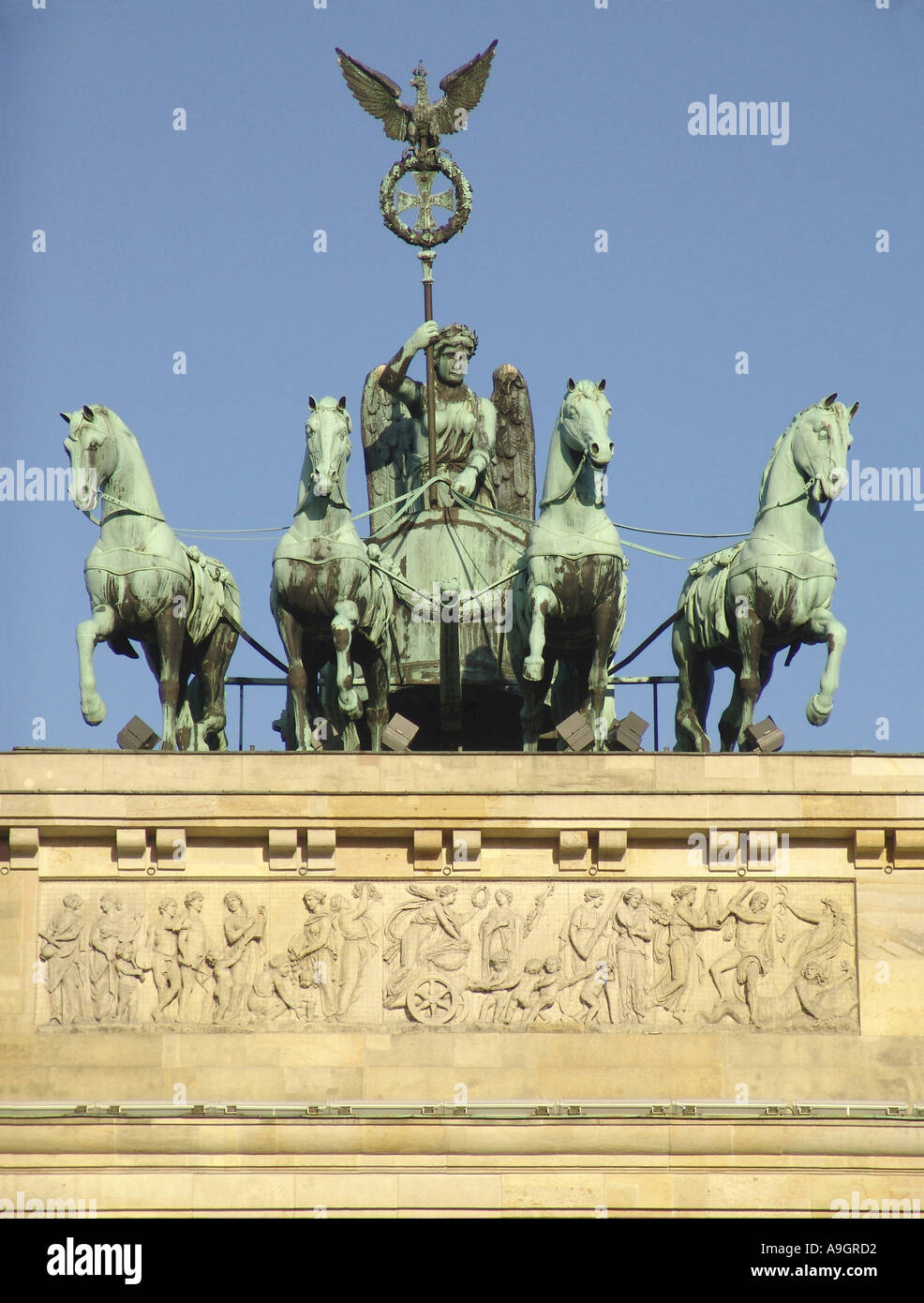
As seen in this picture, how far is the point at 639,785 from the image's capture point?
2392 centimetres

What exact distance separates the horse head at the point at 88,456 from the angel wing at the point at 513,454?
5389mm

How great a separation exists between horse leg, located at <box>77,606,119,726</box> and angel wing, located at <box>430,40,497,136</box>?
22.0ft

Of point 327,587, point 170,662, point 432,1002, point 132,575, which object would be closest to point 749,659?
point 327,587

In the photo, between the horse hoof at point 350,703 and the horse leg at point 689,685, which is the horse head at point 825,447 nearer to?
the horse leg at point 689,685

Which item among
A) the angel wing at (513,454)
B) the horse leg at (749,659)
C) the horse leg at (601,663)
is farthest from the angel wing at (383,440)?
the horse leg at (749,659)

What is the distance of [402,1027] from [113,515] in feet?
16.0

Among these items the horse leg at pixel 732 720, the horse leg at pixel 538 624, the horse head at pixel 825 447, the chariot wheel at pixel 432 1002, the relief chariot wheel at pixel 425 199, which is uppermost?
the relief chariot wheel at pixel 425 199

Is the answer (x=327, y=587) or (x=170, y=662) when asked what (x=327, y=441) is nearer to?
(x=327, y=587)

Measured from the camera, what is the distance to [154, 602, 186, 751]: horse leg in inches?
993

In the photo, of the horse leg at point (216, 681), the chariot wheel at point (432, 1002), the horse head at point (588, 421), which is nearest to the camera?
the chariot wheel at point (432, 1002)

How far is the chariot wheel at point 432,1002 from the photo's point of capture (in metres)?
23.5

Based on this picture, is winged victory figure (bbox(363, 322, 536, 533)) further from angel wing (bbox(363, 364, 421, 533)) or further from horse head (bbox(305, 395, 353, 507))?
horse head (bbox(305, 395, 353, 507))
